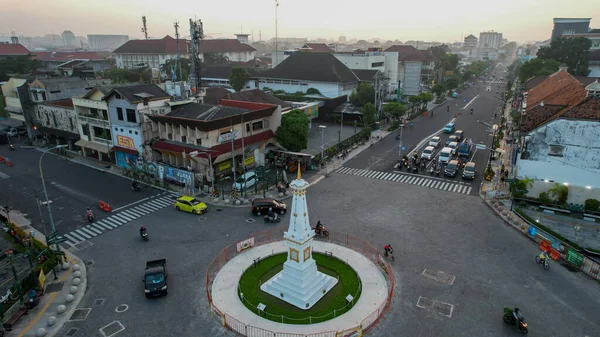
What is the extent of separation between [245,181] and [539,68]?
89.8 meters

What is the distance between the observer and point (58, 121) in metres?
58.5

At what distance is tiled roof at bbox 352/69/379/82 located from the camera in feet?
313

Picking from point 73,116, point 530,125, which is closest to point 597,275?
point 530,125

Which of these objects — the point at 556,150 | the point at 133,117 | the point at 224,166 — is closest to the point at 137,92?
the point at 133,117

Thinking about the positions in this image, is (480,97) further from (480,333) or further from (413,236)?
(480,333)

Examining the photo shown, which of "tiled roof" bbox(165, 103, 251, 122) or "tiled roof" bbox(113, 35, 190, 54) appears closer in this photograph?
"tiled roof" bbox(165, 103, 251, 122)

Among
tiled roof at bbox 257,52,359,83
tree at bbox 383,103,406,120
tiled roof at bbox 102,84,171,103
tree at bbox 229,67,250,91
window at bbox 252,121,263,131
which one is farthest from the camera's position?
tree at bbox 229,67,250,91

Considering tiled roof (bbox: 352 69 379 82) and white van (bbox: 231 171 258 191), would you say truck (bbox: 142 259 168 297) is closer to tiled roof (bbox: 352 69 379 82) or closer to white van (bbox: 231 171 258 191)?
white van (bbox: 231 171 258 191)

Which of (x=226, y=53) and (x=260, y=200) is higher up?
(x=226, y=53)

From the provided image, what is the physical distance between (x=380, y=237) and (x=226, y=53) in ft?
553

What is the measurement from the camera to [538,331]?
19.8 metres

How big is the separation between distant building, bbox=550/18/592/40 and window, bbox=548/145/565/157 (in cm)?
16087

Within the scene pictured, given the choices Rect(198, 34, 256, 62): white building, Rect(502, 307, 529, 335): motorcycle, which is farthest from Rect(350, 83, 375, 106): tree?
Rect(198, 34, 256, 62): white building

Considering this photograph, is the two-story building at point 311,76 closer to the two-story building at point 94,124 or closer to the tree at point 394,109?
the tree at point 394,109
